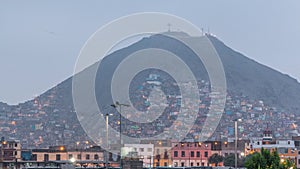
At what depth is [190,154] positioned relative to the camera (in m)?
67.6

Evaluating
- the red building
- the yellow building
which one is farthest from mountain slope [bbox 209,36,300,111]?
the red building

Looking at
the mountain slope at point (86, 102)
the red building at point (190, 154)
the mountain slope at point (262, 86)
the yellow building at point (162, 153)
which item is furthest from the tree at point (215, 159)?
the mountain slope at point (262, 86)

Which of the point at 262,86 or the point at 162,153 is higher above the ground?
the point at 262,86

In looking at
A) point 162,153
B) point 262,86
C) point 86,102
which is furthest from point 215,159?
point 262,86

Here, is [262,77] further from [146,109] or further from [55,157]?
[55,157]

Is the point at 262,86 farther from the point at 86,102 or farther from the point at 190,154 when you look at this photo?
the point at 190,154

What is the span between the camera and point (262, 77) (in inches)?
7594

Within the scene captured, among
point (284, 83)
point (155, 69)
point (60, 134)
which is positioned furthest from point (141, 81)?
point (284, 83)

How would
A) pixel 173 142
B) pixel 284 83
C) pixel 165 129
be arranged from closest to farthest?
pixel 173 142 < pixel 165 129 < pixel 284 83

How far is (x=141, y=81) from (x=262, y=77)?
4705 centimetres

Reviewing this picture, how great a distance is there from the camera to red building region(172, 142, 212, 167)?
6731 centimetres

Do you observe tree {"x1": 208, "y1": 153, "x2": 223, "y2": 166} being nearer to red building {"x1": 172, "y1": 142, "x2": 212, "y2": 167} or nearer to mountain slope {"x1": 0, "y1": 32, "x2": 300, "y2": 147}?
red building {"x1": 172, "y1": 142, "x2": 212, "y2": 167}

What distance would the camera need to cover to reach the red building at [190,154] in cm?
6731

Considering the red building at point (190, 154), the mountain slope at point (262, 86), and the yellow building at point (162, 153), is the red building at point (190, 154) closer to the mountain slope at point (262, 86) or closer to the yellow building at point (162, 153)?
the yellow building at point (162, 153)
